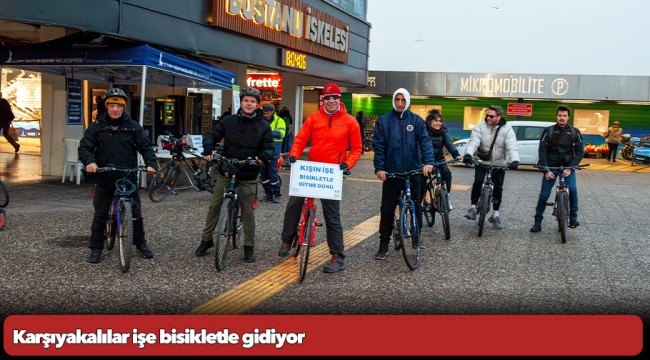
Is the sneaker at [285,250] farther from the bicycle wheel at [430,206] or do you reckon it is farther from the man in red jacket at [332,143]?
the bicycle wheel at [430,206]

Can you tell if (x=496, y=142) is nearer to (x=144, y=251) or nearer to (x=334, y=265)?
(x=334, y=265)

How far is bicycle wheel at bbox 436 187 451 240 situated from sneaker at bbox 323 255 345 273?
7.58 ft

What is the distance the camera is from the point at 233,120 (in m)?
6.92

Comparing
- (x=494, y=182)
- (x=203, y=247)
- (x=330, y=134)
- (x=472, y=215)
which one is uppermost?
(x=330, y=134)

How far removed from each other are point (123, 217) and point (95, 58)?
6517mm

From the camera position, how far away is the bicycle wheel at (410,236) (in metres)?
6.87

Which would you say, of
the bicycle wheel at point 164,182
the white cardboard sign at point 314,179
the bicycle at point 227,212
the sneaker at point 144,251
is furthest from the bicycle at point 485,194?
the bicycle wheel at point 164,182

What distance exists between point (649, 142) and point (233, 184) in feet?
86.5

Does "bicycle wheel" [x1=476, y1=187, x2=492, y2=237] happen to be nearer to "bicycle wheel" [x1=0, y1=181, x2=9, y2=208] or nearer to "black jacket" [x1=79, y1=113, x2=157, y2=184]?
"black jacket" [x1=79, y1=113, x2=157, y2=184]

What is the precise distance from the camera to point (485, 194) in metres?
9.12

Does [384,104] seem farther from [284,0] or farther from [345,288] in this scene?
[345,288]

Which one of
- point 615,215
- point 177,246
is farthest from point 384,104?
point 177,246

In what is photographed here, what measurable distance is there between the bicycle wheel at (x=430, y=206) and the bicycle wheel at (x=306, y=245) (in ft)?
11.4

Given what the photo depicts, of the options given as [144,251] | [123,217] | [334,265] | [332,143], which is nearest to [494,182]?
[332,143]
